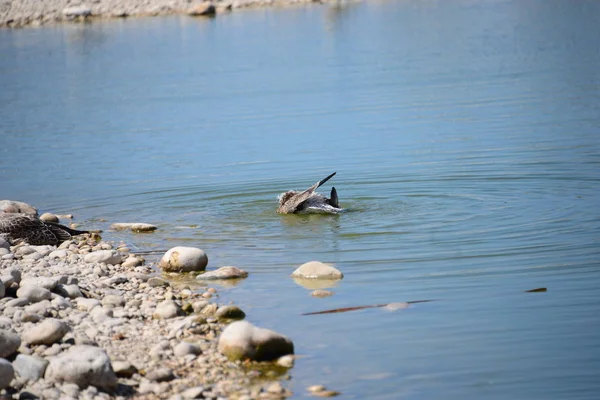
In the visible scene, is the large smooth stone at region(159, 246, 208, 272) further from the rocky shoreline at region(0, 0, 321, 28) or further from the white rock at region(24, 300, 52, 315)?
the rocky shoreline at region(0, 0, 321, 28)

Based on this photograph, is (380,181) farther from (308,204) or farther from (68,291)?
(68,291)

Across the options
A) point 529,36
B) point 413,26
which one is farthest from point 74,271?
point 413,26

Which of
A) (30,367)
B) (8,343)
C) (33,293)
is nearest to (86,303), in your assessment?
(33,293)

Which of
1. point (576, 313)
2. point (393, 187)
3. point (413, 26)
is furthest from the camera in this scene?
point (413, 26)

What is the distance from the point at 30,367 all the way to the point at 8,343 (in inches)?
20.6

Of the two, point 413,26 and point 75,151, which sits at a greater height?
point 413,26

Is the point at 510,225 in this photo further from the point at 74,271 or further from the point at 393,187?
the point at 74,271

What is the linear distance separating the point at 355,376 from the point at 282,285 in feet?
9.80

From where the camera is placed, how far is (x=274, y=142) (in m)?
21.8

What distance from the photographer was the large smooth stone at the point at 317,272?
10.7m

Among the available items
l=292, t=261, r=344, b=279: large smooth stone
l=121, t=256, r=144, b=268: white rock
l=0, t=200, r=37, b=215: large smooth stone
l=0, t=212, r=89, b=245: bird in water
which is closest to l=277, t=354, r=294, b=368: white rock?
l=292, t=261, r=344, b=279: large smooth stone

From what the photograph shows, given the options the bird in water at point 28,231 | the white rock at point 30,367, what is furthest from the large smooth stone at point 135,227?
the white rock at point 30,367

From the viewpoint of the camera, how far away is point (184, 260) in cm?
1138

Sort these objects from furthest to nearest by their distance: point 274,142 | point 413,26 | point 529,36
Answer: point 413,26, point 529,36, point 274,142
